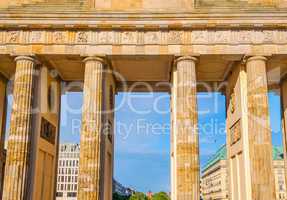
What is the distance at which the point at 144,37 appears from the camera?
22.8 meters

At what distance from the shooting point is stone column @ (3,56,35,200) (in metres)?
20.9

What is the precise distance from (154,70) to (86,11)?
22.0 ft

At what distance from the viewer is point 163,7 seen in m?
23.5

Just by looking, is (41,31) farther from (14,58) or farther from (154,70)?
(154,70)

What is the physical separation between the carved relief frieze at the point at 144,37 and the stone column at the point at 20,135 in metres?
1.43

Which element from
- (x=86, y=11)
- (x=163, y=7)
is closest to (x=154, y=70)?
(x=163, y=7)

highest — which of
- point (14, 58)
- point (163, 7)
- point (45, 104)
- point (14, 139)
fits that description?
point (163, 7)

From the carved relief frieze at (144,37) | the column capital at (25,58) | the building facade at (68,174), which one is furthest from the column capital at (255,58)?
the building facade at (68,174)

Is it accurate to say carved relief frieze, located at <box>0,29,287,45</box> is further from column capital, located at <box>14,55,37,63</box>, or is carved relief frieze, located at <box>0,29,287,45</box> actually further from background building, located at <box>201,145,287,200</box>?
background building, located at <box>201,145,287,200</box>

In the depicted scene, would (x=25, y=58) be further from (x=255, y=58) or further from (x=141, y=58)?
(x=255, y=58)

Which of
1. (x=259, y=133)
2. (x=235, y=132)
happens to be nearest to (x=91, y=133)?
(x=259, y=133)

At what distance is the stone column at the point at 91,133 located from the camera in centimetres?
2070

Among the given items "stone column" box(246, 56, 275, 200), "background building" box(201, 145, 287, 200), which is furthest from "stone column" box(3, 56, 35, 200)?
"background building" box(201, 145, 287, 200)

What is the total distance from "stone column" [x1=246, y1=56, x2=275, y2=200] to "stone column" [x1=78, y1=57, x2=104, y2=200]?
8.45 m
